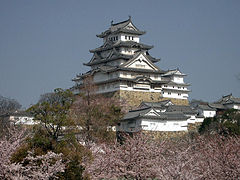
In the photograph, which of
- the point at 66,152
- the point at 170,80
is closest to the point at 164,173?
the point at 66,152

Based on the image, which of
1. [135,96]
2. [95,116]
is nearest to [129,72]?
[135,96]

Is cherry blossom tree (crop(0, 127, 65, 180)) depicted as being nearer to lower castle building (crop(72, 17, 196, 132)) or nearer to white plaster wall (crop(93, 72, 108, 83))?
lower castle building (crop(72, 17, 196, 132))

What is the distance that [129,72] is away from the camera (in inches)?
1849

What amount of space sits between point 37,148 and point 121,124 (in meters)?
25.1

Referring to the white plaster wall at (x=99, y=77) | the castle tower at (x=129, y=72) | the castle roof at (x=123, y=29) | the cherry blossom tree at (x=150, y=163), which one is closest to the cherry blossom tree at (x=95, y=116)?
the castle tower at (x=129, y=72)

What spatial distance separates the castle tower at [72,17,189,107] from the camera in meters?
46.4

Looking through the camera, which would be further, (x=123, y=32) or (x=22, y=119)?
(x=123, y=32)

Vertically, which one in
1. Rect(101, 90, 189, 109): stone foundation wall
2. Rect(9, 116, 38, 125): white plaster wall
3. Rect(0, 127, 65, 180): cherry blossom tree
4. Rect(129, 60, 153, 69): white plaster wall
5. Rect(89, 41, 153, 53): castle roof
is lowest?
Rect(0, 127, 65, 180): cherry blossom tree

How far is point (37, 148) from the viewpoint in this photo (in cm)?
1591

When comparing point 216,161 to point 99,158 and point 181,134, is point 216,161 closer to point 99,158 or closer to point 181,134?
point 99,158

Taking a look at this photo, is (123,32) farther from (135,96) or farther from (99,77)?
(135,96)

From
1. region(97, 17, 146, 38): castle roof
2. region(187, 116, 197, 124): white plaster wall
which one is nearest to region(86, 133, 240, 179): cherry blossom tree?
region(187, 116, 197, 124): white plaster wall

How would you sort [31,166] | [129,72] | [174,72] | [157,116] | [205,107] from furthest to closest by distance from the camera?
[174,72]
[205,107]
[129,72]
[157,116]
[31,166]

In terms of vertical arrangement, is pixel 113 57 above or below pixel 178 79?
above
